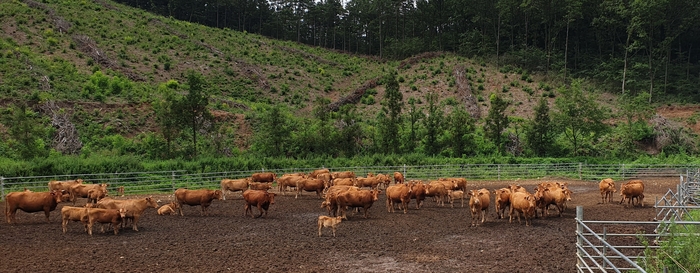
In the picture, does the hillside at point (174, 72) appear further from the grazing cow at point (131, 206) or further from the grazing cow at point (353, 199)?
the grazing cow at point (353, 199)

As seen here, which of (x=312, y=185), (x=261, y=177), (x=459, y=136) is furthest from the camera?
(x=459, y=136)

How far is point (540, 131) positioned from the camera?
125 ft

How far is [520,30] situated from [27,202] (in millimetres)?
67710

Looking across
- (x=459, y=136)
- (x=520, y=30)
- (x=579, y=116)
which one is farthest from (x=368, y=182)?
(x=520, y=30)

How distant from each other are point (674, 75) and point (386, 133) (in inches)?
1732

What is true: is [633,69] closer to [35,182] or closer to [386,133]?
[386,133]

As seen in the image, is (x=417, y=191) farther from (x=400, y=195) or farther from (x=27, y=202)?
(x=27, y=202)

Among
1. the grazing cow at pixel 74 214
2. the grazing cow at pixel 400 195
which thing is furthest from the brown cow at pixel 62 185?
the grazing cow at pixel 400 195

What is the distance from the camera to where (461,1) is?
71062mm

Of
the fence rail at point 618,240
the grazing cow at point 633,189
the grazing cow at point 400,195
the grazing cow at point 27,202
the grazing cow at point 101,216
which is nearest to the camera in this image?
the fence rail at point 618,240

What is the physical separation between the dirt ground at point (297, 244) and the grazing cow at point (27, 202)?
55 centimetres

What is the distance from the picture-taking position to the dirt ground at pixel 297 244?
10.2m

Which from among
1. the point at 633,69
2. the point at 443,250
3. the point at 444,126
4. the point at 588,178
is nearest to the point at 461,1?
the point at 633,69

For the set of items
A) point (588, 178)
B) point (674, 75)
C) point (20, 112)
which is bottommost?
point (588, 178)
